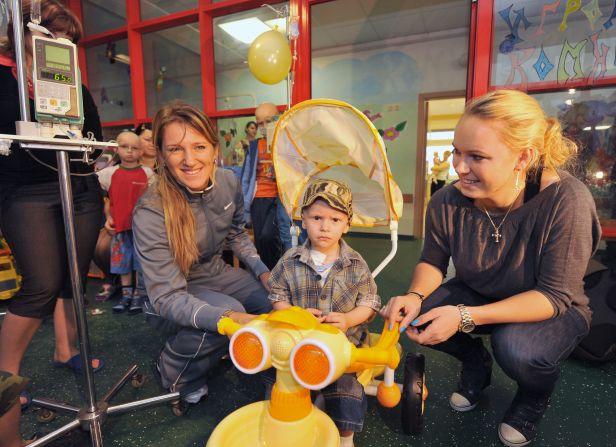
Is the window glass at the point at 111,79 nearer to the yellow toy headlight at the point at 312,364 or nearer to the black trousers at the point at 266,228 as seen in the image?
the black trousers at the point at 266,228

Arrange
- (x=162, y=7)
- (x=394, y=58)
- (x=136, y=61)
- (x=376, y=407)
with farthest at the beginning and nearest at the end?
(x=394, y=58) → (x=136, y=61) → (x=162, y=7) → (x=376, y=407)

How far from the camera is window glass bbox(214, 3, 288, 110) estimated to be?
4352 millimetres

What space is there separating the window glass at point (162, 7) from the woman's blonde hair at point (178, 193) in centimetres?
374

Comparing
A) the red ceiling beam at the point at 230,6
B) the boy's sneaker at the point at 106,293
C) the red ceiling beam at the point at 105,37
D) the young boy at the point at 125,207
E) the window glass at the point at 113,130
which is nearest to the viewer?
the young boy at the point at 125,207

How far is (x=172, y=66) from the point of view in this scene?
197 inches

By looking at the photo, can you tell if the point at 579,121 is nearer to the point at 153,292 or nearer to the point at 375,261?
the point at 375,261

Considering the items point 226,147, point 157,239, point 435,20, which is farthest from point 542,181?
point 435,20

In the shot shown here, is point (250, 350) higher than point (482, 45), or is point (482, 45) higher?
point (482, 45)

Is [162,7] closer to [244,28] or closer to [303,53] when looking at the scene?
[244,28]

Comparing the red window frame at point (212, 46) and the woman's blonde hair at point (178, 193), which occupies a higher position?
the red window frame at point (212, 46)

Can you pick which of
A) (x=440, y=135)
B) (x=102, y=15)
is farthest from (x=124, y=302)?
(x=440, y=135)

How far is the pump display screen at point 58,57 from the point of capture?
99 centimetres

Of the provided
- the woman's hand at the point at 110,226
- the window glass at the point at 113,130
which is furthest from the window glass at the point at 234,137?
the woman's hand at the point at 110,226

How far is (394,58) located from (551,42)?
120 inches
